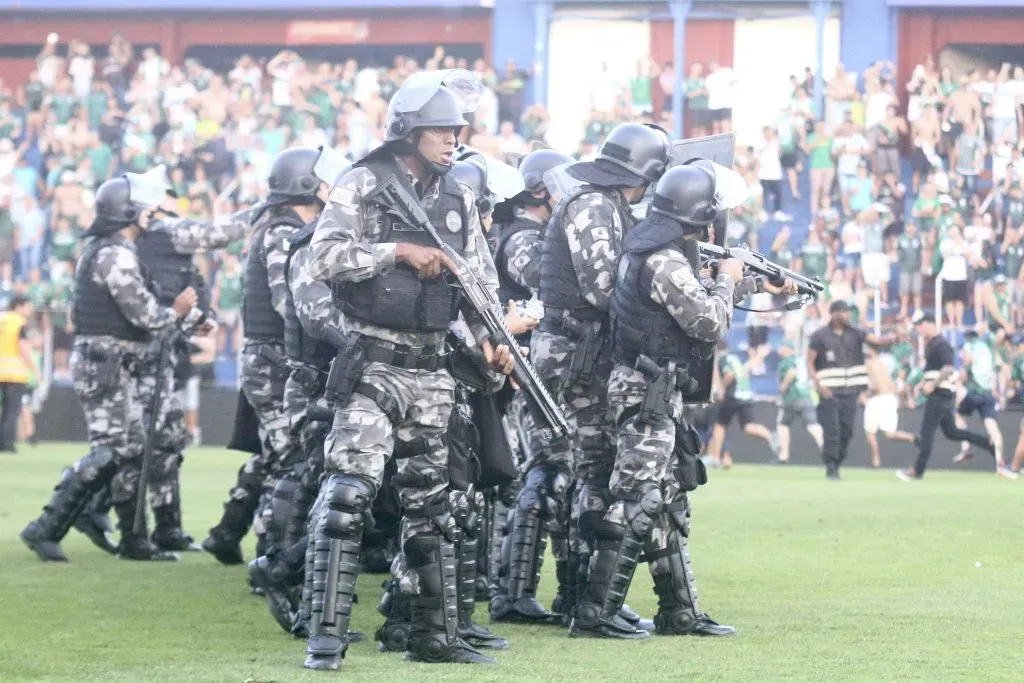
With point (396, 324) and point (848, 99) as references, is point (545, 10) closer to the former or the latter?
point (848, 99)

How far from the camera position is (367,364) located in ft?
23.1

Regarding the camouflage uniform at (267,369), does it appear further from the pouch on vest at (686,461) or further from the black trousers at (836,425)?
the black trousers at (836,425)

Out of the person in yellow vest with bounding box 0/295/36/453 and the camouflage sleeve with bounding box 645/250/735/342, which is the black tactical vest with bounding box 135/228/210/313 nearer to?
the camouflage sleeve with bounding box 645/250/735/342

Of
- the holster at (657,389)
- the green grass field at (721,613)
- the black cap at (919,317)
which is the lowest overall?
the green grass field at (721,613)

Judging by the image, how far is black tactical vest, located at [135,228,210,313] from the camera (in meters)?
11.6

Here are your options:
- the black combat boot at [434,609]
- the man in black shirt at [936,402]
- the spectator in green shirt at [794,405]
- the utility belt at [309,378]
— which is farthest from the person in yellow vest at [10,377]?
the black combat boot at [434,609]

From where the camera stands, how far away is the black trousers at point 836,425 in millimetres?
19344

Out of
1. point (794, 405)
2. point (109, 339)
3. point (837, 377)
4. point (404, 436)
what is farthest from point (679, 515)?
point (794, 405)

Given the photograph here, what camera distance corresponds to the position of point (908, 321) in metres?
23.8

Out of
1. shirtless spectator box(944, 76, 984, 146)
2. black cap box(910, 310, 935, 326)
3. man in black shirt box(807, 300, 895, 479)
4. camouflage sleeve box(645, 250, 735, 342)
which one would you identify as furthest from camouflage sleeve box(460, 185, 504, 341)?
shirtless spectator box(944, 76, 984, 146)

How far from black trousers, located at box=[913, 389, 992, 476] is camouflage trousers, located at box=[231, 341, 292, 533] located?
10.9 metres

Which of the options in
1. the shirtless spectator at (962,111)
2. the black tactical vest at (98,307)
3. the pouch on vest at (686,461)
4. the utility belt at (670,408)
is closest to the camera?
the utility belt at (670,408)

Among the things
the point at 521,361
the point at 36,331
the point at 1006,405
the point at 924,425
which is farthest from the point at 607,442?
the point at 36,331

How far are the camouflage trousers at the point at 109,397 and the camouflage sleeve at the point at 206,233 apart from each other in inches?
30.9
